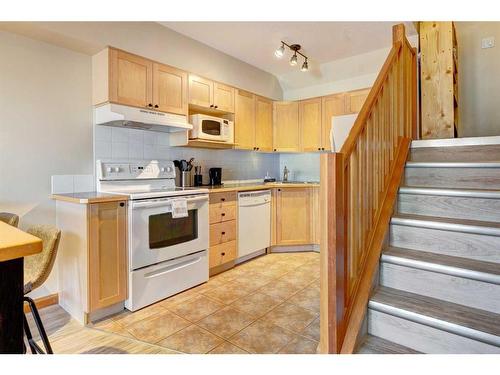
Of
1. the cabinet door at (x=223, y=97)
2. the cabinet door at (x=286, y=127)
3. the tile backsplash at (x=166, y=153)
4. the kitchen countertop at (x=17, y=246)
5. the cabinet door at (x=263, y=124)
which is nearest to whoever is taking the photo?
the kitchen countertop at (x=17, y=246)

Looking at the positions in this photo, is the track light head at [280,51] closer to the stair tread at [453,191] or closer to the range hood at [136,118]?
the range hood at [136,118]

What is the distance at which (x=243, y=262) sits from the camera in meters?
3.52

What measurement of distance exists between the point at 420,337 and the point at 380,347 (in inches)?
7.6

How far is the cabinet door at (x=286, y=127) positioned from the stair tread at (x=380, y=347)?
313 cm

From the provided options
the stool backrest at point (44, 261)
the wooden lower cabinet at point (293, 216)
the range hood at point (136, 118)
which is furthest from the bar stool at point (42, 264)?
the wooden lower cabinet at point (293, 216)

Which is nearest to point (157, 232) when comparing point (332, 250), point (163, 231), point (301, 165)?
point (163, 231)

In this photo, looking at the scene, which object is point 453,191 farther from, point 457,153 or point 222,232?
point 222,232

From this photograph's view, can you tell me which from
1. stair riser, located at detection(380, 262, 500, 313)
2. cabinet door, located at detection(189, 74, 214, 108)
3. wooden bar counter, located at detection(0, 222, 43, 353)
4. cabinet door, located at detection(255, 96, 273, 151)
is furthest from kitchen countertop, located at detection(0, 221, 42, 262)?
cabinet door, located at detection(255, 96, 273, 151)

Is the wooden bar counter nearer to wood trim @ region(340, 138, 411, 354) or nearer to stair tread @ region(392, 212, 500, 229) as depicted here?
wood trim @ region(340, 138, 411, 354)

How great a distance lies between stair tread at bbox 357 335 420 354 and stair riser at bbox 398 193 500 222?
2.84ft

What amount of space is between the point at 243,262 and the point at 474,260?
2.42m

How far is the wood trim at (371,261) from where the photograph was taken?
4.68 feet

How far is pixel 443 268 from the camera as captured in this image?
1.48m

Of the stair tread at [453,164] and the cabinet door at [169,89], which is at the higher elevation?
the cabinet door at [169,89]
